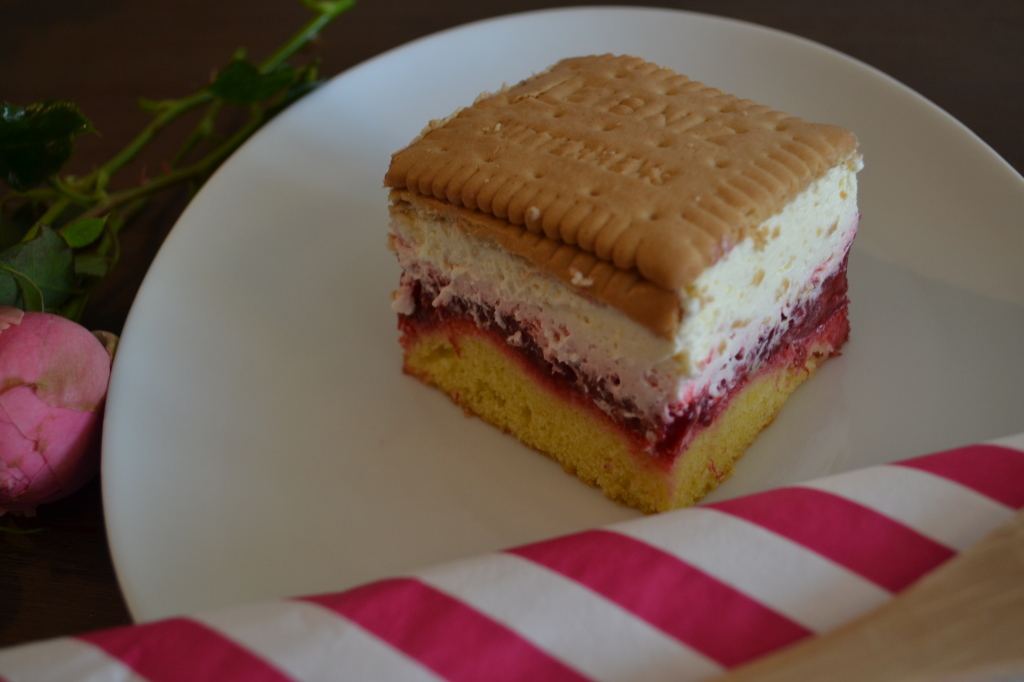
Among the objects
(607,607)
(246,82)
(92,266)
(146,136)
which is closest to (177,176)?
(146,136)

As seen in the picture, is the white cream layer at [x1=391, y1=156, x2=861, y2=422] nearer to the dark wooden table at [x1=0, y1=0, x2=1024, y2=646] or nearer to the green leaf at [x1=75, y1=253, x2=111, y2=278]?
the green leaf at [x1=75, y1=253, x2=111, y2=278]

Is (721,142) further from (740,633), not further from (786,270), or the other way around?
(740,633)

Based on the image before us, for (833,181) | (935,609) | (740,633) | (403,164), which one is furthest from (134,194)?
(935,609)

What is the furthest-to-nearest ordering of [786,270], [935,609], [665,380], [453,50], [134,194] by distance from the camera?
[453,50] → [134,194] → [786,270] → [665,380] → [935,609]

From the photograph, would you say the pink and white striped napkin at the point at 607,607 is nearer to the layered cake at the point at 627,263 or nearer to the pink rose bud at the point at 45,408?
the layered cake at the point at 627,263

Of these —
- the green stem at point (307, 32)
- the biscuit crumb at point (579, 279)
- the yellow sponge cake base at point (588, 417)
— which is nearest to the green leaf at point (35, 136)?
the green stem at point (307, 32)

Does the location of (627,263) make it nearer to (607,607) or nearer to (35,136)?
(607,607)

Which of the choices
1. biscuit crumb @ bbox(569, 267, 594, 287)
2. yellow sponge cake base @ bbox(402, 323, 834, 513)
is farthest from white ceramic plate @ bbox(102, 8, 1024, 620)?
biscuit crumb @ bbox(569, 267, 594, 287)
